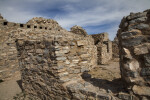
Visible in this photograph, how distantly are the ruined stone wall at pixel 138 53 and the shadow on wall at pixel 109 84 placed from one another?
1.23 ft

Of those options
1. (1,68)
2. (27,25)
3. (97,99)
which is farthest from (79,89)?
(27,25)

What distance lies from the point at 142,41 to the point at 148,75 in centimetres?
62

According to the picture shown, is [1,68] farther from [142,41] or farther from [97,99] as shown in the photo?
[142,41]

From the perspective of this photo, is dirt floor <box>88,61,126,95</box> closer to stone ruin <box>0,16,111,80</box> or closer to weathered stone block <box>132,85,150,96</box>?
weathered stone block <box>132,85,150,96</box>

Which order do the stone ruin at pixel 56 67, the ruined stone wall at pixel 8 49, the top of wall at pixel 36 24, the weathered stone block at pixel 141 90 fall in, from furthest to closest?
1. the top of wall at pixel 36 24
2. the ruined stone wall at pixel 8 49
3. the stone ruin at pixel 56 67
4. the weathered stone block at pixel 141 90

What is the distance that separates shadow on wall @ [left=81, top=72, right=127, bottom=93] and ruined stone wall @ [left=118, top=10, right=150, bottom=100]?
14.7 inches

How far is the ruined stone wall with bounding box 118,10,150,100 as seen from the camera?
1.83m

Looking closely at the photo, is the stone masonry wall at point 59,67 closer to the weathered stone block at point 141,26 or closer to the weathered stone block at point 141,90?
the weathered stone block at point 141,90

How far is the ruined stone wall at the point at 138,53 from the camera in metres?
1.83

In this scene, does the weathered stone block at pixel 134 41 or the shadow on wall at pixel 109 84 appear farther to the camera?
the shadow on wall at pixel 109 84

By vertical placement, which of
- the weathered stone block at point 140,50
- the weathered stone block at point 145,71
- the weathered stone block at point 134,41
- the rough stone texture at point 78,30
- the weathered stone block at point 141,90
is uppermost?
the rough stone texture at point 78,30

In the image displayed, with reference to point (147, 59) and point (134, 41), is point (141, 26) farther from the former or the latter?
point (147, 59)

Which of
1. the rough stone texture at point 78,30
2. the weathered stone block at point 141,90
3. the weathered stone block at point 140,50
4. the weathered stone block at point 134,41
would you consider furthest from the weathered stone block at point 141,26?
the rough stone texture at point 78,30

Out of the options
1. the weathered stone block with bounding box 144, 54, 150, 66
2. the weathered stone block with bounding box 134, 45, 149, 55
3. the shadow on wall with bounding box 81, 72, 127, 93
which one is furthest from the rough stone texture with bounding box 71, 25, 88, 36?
the weathered stone block with bounding box 144, 54, 150, 66
